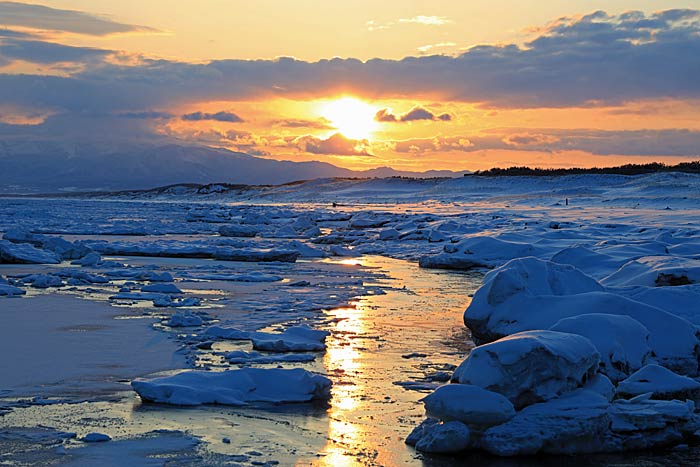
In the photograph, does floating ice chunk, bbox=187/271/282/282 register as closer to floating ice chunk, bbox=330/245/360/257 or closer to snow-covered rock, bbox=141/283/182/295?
snow-covered rock, bbox=141/283/182/295

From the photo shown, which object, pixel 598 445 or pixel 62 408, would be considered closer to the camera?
pixel 598 445

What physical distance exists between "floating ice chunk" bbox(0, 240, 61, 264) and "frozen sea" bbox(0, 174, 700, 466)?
4 cm

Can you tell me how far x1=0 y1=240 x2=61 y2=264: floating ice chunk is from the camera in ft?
50.0

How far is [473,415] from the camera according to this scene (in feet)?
16.8

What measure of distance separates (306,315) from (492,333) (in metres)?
2.61

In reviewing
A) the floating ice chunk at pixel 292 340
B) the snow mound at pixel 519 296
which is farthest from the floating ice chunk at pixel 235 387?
the snow mound at pixel 519 296

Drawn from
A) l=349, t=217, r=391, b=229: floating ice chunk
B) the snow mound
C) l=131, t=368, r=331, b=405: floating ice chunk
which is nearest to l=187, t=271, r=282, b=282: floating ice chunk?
the snow mound

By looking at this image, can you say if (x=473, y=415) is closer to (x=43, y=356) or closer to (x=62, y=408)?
(x=62, y=408)

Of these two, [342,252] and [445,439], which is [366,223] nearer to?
[342,252]

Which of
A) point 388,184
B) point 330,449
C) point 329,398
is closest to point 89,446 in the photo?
point 330,449

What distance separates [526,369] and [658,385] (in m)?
1.33

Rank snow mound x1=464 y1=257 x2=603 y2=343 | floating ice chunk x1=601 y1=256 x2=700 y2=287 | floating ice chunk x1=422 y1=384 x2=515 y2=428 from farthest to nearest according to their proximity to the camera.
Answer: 1. floating ice chunk x1=601 y1=256 x2=700 y2=287
2. snow mound x1=464 y1=257 x2=603 y2=343
3. floating ice chunk x1=422 y1=384 x2=515 y2=428

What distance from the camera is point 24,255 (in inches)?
610

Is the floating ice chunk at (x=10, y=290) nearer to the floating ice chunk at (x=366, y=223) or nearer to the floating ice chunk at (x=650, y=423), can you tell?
the floating ice chunk at (x=650, y=423)
